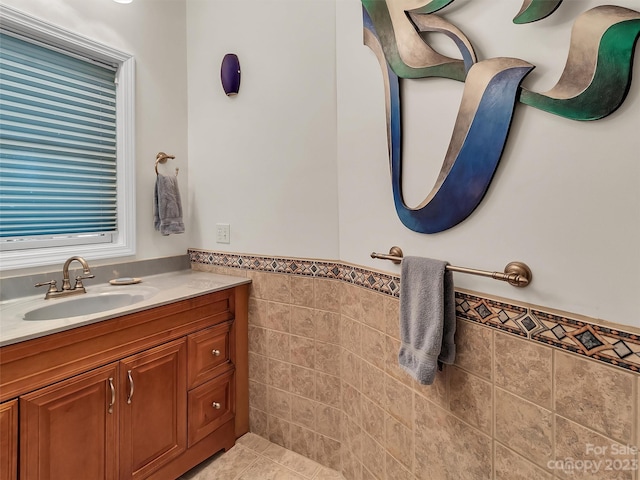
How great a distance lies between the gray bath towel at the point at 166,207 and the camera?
1759 mm

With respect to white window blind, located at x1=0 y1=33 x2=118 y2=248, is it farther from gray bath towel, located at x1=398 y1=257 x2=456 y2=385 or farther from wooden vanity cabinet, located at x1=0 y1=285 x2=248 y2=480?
gray bath towel, located at x1=398 y1=257 x2=456 y2=385

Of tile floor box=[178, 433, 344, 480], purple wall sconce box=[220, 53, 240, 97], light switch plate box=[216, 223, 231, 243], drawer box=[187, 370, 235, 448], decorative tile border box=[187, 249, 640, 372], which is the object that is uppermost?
purple wall sconce box=[220, 53, 240, 97]

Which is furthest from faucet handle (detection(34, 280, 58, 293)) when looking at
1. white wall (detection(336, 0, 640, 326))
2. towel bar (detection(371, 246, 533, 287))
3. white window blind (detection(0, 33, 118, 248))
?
towel bar (detection(371, 246, 533, 287))

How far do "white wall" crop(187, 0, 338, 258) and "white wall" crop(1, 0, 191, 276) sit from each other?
0.07m

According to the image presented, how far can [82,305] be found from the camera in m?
1.41

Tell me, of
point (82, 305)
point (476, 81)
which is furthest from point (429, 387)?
point (82, 305)

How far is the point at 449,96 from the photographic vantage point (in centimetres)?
94

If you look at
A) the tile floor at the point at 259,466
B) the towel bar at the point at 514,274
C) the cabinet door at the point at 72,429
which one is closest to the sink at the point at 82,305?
the cabinet door at the point at 72,429

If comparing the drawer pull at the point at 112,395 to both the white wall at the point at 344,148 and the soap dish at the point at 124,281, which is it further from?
the white wall at the point at 344,148

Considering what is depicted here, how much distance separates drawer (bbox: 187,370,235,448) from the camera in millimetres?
1437

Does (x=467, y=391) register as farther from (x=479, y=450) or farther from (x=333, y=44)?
(x=333, y=44)

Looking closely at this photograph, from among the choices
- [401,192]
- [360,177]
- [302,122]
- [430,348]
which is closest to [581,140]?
[401,192]

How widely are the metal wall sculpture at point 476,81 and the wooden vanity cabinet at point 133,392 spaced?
1108 millimetres

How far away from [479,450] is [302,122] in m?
1.43
